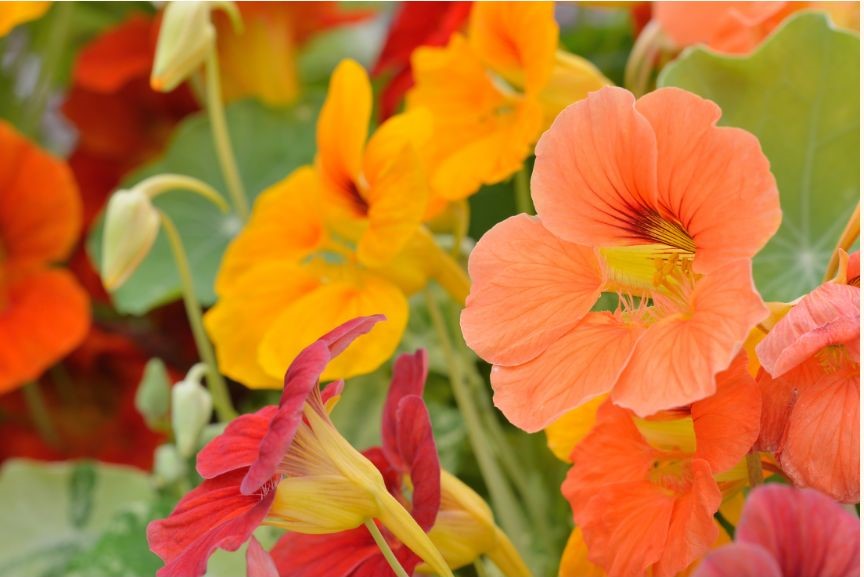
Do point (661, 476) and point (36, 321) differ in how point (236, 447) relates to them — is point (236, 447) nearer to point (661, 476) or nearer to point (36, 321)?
point (661, 476)

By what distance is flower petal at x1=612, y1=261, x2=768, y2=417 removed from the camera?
12.3 inches

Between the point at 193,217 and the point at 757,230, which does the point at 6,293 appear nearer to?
the point at 193,217

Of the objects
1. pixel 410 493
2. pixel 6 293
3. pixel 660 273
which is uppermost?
pixel 660 273

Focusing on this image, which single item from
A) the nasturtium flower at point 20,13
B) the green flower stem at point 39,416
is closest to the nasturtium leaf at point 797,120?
the nasturtium flower at point 20,13

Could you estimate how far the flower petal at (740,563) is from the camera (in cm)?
25

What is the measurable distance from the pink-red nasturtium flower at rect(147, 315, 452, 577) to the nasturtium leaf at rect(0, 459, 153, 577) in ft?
1.41

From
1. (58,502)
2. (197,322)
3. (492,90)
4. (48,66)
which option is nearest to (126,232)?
(197,322)

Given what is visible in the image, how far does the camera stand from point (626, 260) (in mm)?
395

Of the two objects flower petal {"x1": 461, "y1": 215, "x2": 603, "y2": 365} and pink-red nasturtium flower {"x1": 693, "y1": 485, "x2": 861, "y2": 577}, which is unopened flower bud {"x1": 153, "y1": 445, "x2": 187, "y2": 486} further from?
pink-red nasturtium flower {"x1": 693, "y1": 485, "x2": 861, "y2": 577}

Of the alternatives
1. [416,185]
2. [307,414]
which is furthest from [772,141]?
[307,414]

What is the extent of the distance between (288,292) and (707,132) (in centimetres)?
29

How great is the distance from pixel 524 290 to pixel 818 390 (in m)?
0.10

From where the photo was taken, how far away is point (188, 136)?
92 cm

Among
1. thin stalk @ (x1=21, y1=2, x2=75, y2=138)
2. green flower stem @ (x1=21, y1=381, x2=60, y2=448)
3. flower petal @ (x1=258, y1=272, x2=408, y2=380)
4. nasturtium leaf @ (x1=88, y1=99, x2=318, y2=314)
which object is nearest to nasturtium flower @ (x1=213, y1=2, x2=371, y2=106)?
nasturtium leaf @ (x1=88, y1=99, x2=318, y2=314)
